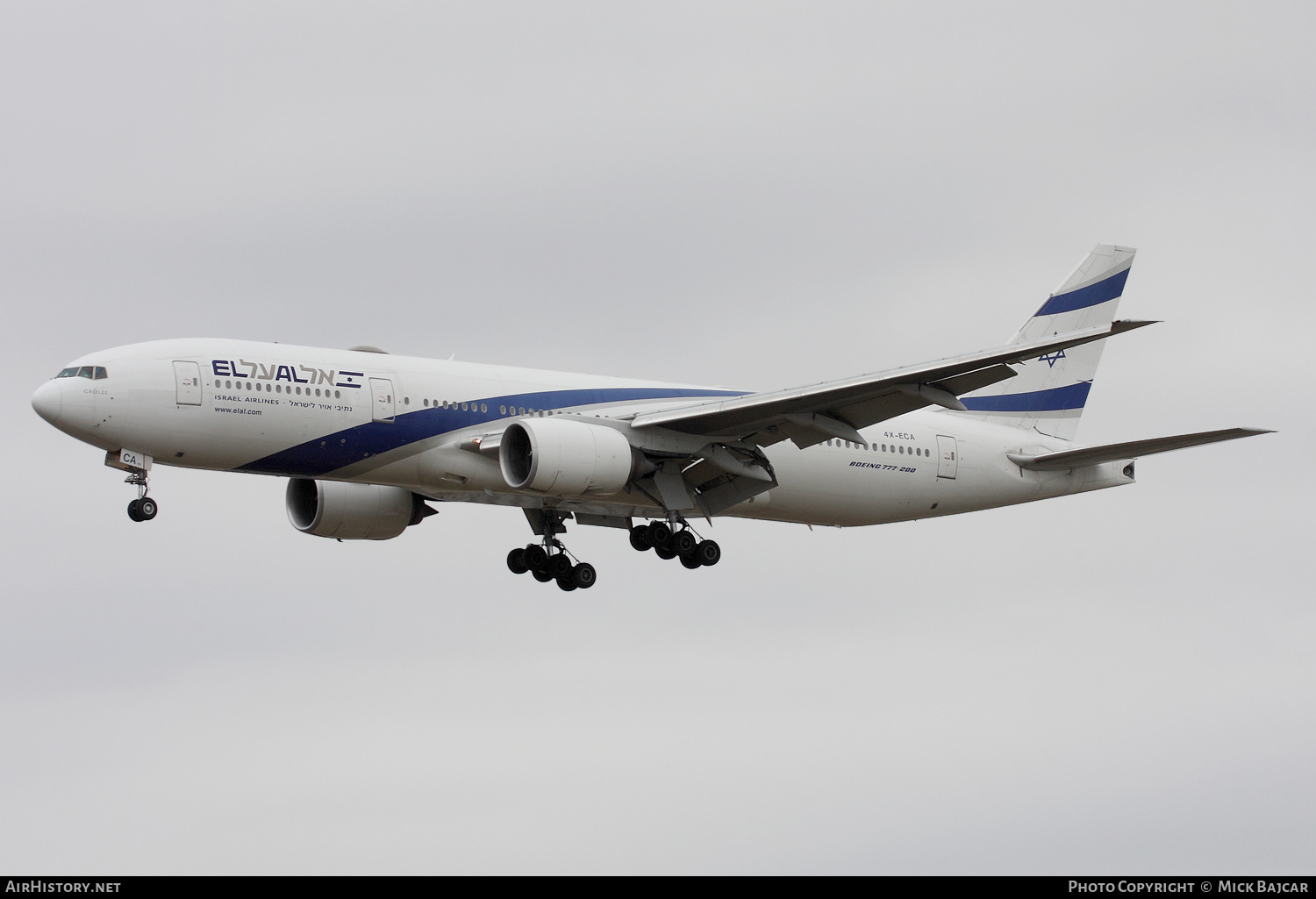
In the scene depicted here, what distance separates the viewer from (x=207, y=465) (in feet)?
118

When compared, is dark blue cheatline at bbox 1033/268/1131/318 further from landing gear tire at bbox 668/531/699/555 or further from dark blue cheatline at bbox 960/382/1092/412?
landing gear tire at bbox 668/531/699/555

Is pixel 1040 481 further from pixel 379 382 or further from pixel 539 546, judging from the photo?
pixel 379 382

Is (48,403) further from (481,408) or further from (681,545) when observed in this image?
(681,545)

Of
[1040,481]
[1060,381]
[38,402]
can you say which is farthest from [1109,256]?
[38,402]

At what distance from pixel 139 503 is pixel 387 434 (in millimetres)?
5428

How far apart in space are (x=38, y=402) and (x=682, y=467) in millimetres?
14556

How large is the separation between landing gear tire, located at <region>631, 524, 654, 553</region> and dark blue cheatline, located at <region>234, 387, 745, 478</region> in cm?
361

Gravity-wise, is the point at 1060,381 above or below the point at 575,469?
above

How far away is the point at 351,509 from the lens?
42312 millimetres

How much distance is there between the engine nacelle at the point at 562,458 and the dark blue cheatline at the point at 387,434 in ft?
4.68

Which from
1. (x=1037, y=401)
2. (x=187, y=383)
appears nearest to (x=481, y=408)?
(x=187, y=383)

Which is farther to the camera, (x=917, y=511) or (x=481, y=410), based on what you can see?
(x=917, y=511)

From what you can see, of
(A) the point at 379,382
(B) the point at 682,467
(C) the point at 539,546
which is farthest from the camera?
(C) the point at 539,546

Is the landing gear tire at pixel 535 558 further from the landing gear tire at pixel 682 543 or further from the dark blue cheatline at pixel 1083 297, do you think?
the dark blue cheatline at pixel 1083 297
